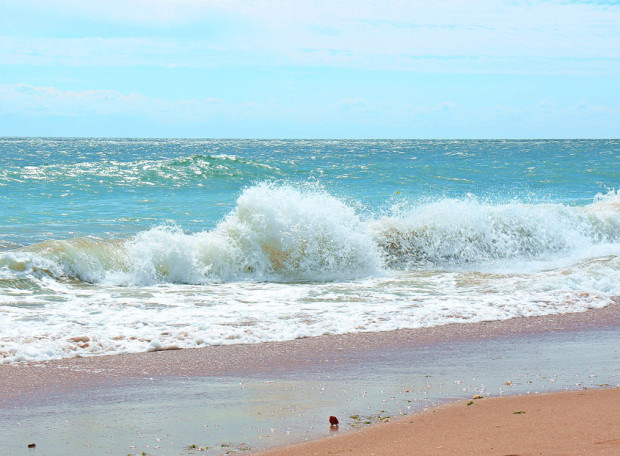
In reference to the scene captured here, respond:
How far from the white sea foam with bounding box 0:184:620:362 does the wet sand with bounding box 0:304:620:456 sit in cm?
47

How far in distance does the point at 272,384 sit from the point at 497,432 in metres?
1.65

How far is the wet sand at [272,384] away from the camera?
360 centimetres

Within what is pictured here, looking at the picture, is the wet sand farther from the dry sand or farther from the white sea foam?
the white sea foam

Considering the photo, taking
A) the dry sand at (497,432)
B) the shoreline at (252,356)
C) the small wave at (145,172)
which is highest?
the small wave at (145,172)

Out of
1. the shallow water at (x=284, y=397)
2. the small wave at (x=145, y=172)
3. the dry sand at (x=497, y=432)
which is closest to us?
the dry sand at (x=497, y=432)

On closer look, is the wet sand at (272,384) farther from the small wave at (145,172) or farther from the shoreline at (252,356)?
the small wave at (145,172)

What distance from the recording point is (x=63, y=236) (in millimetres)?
12516

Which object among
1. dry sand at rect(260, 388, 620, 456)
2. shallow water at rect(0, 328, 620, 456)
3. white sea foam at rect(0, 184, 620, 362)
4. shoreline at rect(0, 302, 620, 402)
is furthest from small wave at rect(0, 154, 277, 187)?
dry sand at rect(260, 388, 620, 456)

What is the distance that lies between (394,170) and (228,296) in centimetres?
2350

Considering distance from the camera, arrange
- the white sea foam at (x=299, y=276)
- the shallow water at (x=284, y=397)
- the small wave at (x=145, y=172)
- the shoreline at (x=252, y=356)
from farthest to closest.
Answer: the small wave at (x=145, y=172)
the white sea foam at (x=299, y=276)
the shoreline at (x=252, y=356)
the shallow water at (x=284, y=397)

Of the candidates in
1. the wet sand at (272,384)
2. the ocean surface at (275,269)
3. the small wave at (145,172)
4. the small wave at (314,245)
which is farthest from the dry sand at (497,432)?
the small wave at (145,172)

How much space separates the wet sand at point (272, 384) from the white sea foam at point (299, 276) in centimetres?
47

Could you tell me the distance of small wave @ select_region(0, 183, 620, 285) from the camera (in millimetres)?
9109

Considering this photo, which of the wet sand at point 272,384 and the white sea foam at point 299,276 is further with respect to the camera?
the white sea foam at point 299,276
